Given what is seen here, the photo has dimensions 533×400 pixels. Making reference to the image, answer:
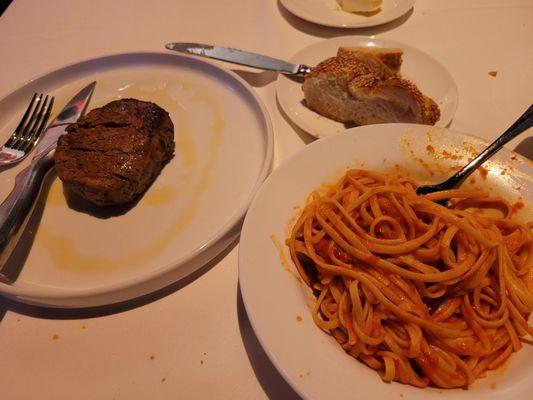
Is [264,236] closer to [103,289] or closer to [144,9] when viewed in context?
[103,289]

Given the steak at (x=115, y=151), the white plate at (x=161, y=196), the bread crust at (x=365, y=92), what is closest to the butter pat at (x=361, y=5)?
the bread crust at (x=365, y=92)

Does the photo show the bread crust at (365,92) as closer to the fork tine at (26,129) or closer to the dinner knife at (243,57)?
the dinner knife at (243,57)

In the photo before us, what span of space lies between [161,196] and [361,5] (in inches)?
79.5

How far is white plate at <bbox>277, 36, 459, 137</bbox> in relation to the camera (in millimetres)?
1984

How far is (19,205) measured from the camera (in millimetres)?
1579

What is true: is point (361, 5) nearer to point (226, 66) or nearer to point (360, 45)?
point (360, 45)

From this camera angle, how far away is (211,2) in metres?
3.05

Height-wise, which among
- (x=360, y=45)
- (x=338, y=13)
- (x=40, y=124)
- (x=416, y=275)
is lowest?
(x=416, y=275)

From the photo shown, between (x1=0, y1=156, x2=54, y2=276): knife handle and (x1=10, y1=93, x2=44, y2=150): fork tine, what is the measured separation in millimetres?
358

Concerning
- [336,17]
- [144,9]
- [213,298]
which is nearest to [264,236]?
[213,298]

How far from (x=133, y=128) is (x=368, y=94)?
1.23m

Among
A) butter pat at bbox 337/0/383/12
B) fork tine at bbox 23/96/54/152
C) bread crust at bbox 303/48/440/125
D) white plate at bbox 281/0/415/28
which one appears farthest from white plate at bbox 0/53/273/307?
butter pat at bbox 337/0/383/12

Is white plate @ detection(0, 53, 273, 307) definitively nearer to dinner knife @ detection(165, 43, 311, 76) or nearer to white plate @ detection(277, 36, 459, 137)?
dinner knife @ detection(165, 43, 311, 76)

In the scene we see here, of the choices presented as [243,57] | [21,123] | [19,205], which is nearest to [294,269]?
[19,205]
